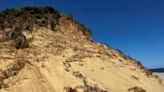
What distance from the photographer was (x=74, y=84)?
17594mm

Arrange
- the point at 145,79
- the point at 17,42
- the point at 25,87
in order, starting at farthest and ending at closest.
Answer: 1. the point at 145,79
2. the point at 17,42
3. the point at 25,87

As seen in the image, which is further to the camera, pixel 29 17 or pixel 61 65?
pixel 29 17

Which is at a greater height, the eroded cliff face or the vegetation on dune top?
the vegetation on dune top

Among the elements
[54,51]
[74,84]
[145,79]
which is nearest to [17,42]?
[54,51]

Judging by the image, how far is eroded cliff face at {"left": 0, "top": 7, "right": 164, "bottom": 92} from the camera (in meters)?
17.7

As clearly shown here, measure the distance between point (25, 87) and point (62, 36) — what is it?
23.2ft

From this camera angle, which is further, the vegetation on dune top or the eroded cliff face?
the vegetation on dune top

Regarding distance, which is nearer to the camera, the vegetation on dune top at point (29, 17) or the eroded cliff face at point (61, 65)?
the eroded cliff face at point (61, 65)

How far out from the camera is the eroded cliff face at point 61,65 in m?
17.7

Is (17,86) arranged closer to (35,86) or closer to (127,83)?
(35,86)

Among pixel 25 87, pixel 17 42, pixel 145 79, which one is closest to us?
pixel 25 87

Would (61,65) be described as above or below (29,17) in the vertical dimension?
below

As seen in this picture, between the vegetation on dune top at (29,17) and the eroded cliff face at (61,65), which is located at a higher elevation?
the vegetation on dune top at (29,17)

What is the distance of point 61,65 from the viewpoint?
1933cm
